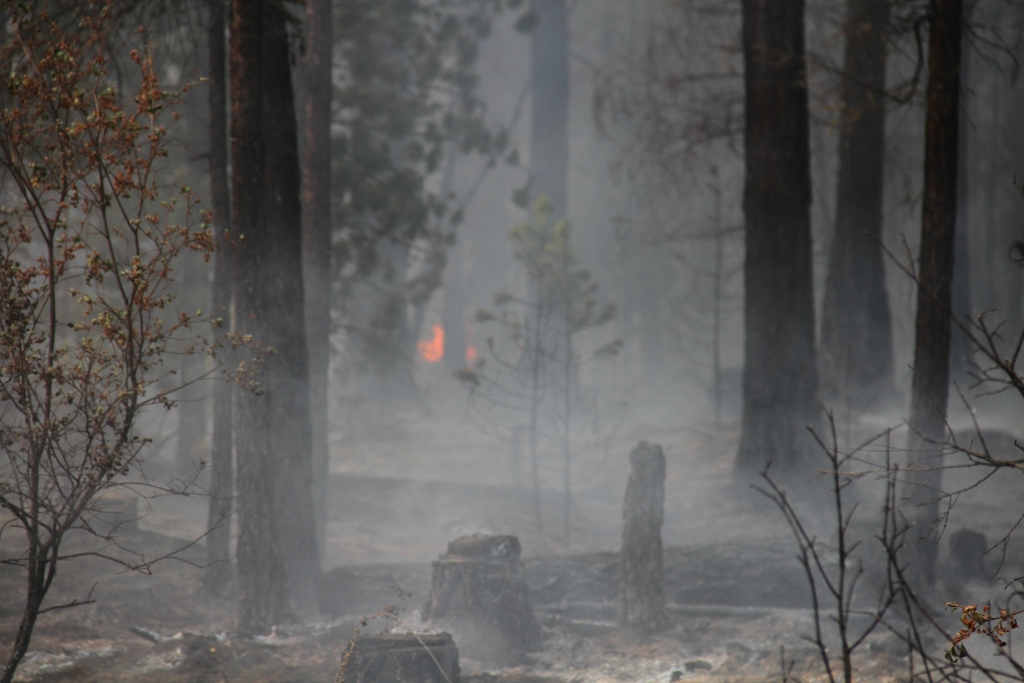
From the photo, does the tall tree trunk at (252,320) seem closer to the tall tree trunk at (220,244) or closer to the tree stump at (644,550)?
the tall tree trunk at (220,244)

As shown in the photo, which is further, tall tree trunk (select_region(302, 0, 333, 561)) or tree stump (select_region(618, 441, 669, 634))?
tall tree trunk (select_region(302, 0, 333, 561))

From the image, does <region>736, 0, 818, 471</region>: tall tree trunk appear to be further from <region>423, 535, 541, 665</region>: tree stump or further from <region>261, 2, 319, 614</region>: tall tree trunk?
<region>261, 2, 319, 614</region>: tall tree trunk

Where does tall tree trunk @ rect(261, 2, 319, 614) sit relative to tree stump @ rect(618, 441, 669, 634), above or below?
above

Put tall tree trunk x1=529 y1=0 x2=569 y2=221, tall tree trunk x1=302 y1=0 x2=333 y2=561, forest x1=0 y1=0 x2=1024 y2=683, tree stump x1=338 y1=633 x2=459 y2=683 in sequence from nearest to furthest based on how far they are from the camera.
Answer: forest x1=0 y1=0 x2=1024 y2=683
tree stump x1=338 y1=633 x2=459 y2=683
tall tree trunk x1=302 y1=0 x2=333 y2=561
tall tree trunk x1=529 y1=0 x2=569 y2=221

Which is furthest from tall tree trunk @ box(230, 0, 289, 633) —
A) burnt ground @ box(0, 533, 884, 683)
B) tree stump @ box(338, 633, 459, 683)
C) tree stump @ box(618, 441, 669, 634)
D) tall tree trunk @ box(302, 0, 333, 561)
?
tree stump @ box(618, 441, 669, 634)

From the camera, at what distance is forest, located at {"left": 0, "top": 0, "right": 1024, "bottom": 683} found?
4.30 meters

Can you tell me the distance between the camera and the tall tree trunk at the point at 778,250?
9.90 meters

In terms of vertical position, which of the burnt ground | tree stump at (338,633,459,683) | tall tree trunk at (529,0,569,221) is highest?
tall tree trunk at (529,0,569,221)

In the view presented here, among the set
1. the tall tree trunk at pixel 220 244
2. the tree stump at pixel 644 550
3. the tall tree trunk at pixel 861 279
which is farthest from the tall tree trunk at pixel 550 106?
the tree stump at pixel 644 550

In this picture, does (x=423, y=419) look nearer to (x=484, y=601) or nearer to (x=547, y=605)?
(x=547, y=605)

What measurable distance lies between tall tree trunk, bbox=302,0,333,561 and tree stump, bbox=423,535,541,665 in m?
3.58

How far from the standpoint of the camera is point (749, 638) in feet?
21.6

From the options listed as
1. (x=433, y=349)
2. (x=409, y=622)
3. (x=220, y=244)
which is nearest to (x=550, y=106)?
(x=220, y=244)

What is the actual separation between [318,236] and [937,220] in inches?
274
